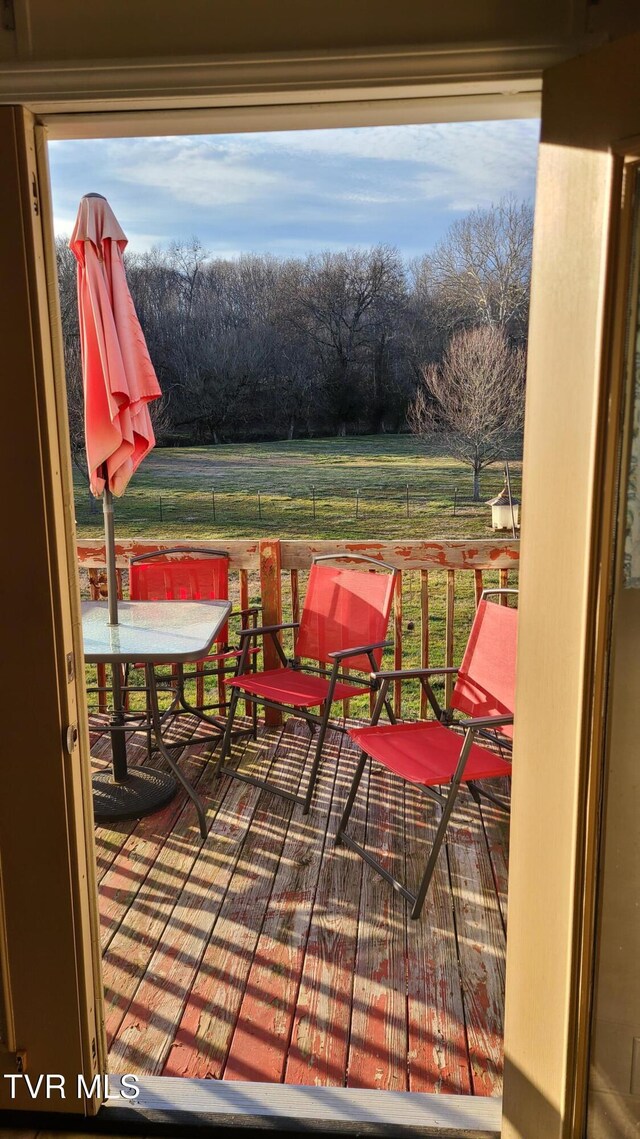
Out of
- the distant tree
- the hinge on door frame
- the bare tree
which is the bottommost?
the bare tree

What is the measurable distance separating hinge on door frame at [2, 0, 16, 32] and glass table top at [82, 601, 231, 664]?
2.02 meters

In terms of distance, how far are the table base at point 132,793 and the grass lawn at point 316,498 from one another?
17.8 ft

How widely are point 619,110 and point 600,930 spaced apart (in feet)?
4.80

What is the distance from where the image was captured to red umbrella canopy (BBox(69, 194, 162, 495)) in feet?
10.7

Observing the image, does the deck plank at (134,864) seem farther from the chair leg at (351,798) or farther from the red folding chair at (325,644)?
the chair leg at (351,798)

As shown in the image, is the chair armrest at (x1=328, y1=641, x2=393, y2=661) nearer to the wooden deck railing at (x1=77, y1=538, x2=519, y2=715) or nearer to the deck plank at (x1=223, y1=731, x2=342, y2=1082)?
the wooden deck railing at (x1=77, y1=538, x2=519, y2=715)

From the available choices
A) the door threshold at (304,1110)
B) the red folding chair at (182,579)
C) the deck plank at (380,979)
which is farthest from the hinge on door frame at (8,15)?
the red folding chair at (182,579)

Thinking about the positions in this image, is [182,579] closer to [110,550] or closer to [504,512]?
[110,550]

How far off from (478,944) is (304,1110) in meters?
0.89

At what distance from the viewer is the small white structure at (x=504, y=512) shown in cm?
892

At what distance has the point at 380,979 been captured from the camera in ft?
8.07

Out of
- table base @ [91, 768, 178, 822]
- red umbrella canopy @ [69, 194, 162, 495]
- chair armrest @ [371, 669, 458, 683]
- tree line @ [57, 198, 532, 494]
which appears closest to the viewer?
chair armrest @ [371, 669, 458, 683]

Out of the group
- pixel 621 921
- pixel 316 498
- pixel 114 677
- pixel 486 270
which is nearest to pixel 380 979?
pixel 621 921

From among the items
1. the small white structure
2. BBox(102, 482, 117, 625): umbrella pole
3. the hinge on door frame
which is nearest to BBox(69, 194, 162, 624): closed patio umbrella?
BBox(102, 482, 117, 625): umbrella pole
